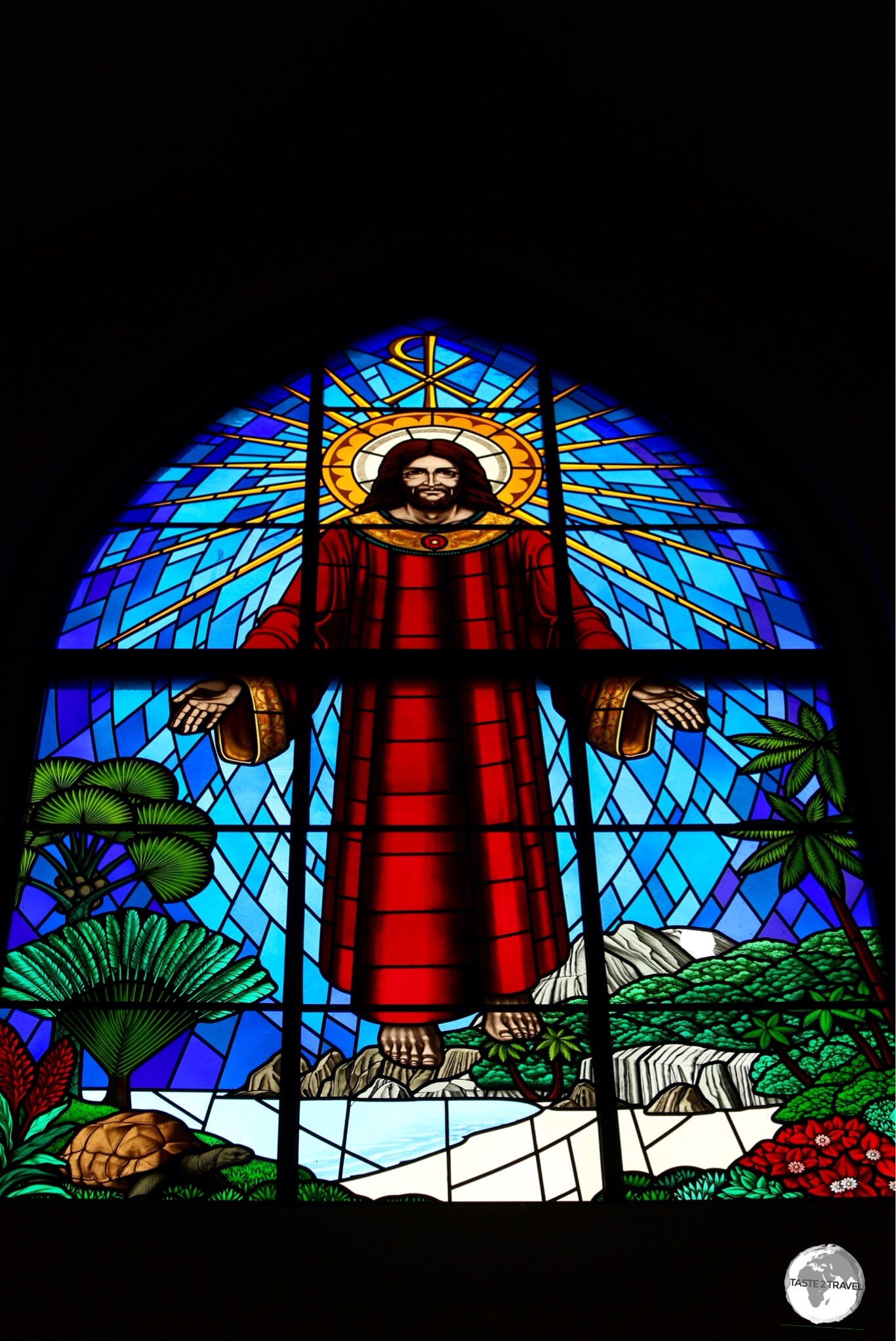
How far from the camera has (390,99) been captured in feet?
20.3

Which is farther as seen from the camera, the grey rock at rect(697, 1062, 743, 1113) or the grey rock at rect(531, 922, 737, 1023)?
the grey rock at rect(531, 922, 737, 1023)

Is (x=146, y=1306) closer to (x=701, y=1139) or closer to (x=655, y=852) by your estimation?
(x=701, y=1139)

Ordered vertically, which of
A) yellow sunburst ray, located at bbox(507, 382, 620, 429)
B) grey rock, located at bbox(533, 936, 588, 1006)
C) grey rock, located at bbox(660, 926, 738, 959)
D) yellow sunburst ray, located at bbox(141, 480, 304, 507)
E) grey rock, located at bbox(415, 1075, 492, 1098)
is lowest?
grey rock, located at bbox(415, 1075, 492, 1098)

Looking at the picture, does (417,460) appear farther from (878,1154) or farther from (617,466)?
(878,1154)

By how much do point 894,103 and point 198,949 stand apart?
4055 millimetres

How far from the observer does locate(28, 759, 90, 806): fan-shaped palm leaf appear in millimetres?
4789

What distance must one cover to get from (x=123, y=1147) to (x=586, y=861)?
1567 millimetres

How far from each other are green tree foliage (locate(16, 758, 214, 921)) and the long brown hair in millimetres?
1382

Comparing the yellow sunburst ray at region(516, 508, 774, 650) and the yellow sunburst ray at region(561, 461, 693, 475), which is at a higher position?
the yellow sunburst ray at region(561, 461, 693, 475)

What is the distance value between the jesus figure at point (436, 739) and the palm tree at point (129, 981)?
324 mm

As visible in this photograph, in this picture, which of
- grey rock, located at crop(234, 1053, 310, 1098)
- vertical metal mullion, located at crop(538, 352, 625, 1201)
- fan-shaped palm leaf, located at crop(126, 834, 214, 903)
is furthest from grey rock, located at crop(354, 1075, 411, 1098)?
fan-shaped palm leaf, located at crop(126, 834, 214, 903)

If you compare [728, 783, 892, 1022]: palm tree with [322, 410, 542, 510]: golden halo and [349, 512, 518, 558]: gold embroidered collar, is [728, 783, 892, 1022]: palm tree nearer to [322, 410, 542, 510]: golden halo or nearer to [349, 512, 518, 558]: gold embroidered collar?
[349, 512, 518, 558]: gold embroidered collar

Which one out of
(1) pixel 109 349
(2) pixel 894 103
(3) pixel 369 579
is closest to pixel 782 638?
(3) pixel 369 579

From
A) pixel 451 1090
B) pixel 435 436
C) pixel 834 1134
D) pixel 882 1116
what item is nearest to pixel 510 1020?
pixel 451 1090
